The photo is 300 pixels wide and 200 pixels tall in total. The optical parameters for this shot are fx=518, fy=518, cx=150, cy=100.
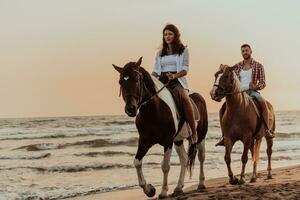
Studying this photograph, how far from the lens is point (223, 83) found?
927 centimetres

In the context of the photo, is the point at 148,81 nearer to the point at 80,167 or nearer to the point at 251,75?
the point at 251,75

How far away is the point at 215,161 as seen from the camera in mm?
19094

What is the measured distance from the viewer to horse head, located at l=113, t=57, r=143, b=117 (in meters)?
6.74

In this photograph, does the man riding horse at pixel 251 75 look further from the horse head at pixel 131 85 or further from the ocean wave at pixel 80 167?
the ocean wave at pixel 80 167

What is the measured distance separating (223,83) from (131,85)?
2.88 m

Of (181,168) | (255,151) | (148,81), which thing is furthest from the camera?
(255,151)

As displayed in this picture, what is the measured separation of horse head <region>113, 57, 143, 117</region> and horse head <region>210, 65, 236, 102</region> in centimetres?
248

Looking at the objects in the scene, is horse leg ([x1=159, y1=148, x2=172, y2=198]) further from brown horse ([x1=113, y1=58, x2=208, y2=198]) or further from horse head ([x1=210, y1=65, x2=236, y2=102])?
horse head ([x1=210, y1=65, x2=236, y2=102])

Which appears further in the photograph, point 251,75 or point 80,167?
point 80,167

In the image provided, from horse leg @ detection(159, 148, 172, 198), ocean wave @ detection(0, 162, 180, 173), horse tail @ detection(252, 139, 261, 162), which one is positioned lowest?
ocean wave @ detection(0, 162, 180, 173)

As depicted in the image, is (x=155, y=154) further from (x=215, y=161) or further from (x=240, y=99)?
(x=240, y=99)

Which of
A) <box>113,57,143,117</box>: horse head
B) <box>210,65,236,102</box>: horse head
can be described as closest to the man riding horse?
<box>210,65,236,102</box>: horse head

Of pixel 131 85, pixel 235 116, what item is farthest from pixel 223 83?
pixel 131 85

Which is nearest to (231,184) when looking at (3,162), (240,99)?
(240,99)
